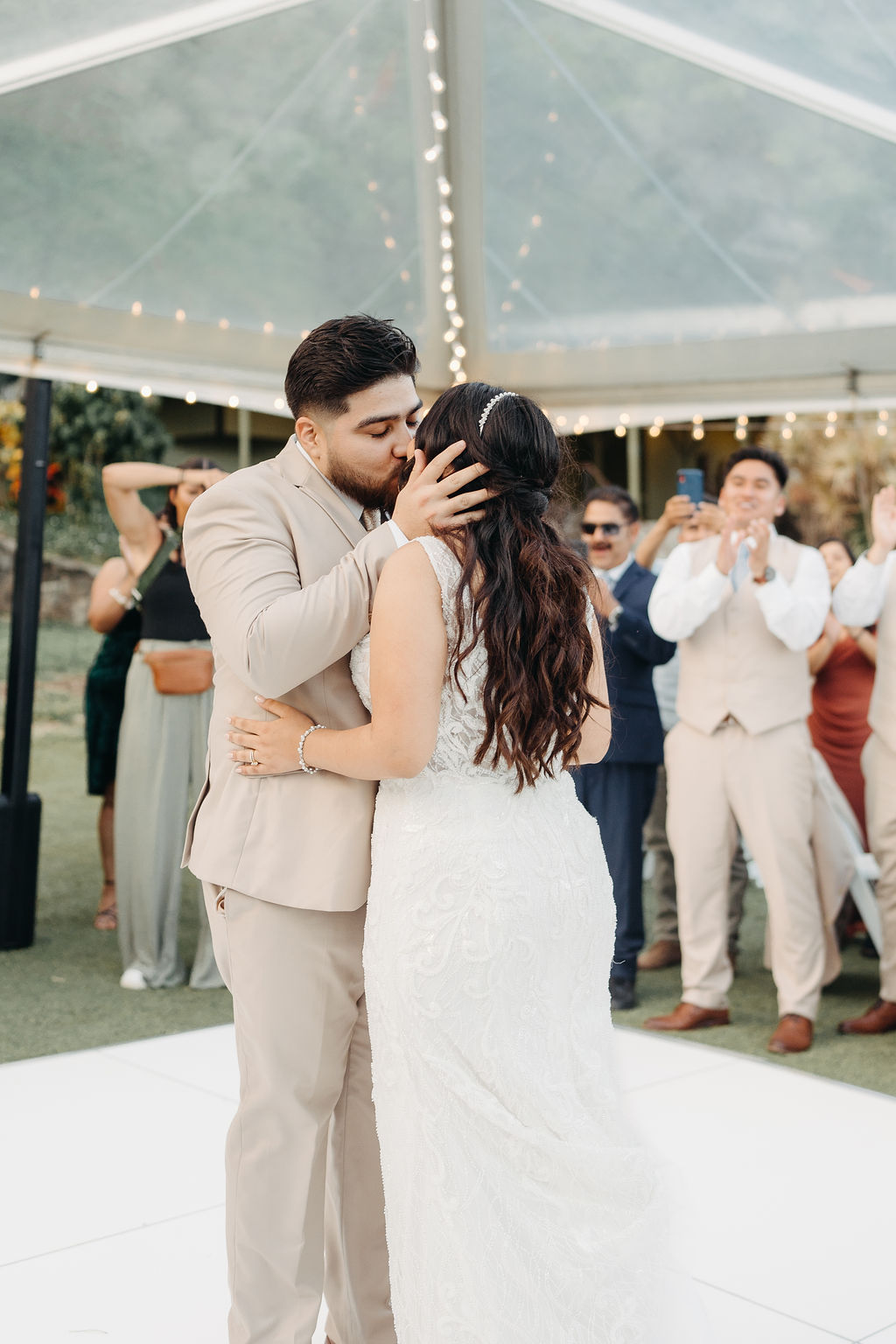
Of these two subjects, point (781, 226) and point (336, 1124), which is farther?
point (781, 226)

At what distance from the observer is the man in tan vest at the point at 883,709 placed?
169 inches

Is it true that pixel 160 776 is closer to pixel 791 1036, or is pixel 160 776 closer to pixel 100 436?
pixel 791 1036

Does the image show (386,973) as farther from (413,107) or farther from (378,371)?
(413,107)

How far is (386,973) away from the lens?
1.86m

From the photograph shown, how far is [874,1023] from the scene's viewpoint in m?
4.30

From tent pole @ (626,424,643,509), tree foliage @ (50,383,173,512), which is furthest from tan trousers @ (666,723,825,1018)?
tree foliage @ (50,383,173,512)

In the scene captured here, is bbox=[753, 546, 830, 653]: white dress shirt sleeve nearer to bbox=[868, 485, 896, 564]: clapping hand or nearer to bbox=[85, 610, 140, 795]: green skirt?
bbox=[868, 485, 896, 564]: clapping hand

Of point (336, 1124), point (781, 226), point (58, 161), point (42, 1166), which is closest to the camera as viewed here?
point (336, 1124)

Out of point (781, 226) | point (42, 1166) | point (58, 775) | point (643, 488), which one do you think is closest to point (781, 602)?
point (781, 226)

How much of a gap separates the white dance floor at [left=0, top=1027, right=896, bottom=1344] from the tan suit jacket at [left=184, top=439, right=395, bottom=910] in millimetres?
740

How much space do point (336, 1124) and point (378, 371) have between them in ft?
4.15

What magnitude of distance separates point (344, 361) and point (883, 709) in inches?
116

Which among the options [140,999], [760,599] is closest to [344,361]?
[760,599]

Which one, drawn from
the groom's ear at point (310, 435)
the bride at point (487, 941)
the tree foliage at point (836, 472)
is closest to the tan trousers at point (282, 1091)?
the bride at point (487, 941)
